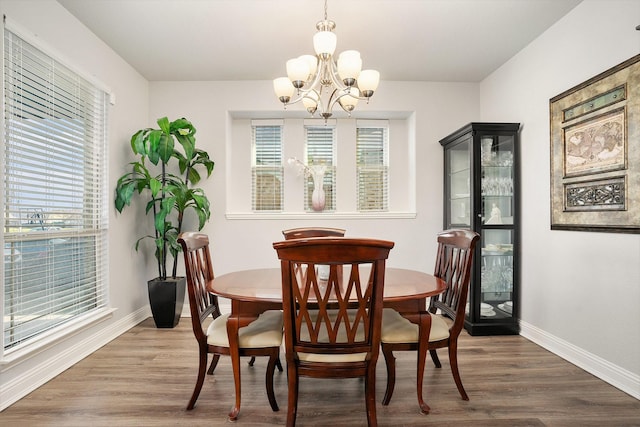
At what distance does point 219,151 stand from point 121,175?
40.9 inches

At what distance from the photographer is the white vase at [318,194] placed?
4176 millimetres

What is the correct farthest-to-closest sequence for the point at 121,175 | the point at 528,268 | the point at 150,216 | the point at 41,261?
the point at 150,216
the point at 121,175
the point at 528,268
the point at 41,261

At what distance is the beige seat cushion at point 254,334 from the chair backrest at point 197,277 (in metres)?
0.07

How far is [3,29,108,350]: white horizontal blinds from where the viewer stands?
87.7 inches

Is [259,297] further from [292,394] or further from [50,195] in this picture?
[50,195]

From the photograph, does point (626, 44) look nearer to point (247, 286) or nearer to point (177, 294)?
point (247, 286)

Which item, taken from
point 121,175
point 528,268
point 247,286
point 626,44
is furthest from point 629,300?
point 121,175

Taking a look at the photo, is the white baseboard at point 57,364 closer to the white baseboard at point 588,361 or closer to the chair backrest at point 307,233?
the chair backrest at point 307,233

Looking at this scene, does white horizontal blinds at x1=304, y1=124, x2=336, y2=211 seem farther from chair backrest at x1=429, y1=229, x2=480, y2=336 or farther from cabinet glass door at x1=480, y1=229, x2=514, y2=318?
chair backrest at x1=429, y1=229, x2=480, y2=336

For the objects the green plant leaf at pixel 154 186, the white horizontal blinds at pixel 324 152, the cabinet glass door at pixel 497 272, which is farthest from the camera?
the white horizontal blinds at pixel 324 152

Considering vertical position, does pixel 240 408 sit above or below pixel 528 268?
below

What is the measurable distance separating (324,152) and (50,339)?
315 cm

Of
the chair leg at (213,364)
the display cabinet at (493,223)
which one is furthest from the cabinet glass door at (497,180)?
the chair leg at (213,364)

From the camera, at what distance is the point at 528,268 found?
3264 millimetres
